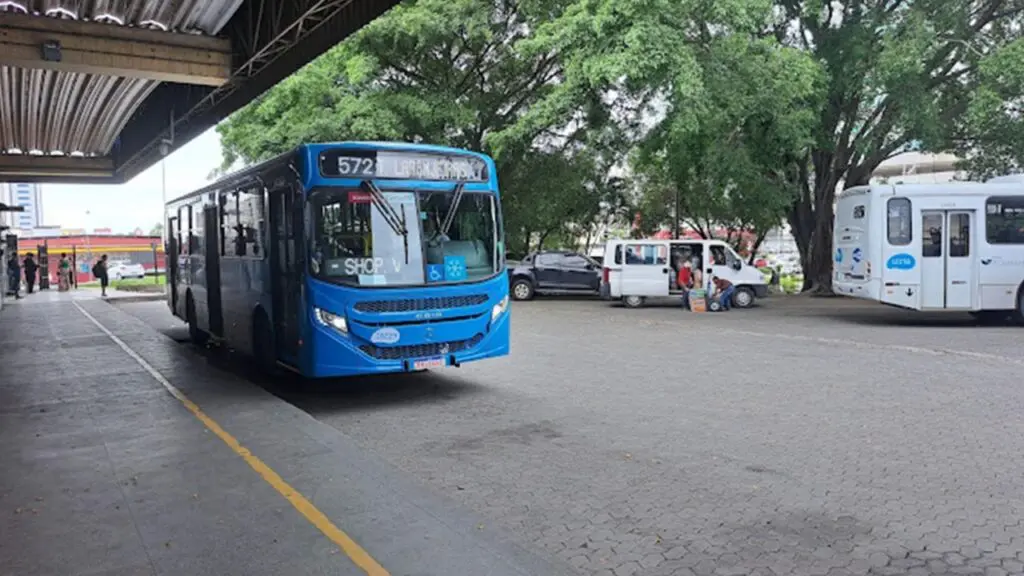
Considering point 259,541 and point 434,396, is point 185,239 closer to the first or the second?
point 434,396

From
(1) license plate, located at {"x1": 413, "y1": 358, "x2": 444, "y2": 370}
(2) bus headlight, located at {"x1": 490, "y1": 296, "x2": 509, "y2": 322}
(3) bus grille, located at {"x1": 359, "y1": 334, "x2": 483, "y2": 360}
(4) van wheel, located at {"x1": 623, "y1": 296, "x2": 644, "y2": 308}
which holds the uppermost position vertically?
(2) bus headlight, located at {"x1": 490, "y1": 296, "x2": 509, "y2": 322}

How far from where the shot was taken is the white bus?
602 inches

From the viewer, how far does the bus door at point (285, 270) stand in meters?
8.22

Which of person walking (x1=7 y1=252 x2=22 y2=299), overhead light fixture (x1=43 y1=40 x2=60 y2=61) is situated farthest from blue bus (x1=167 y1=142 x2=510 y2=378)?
person walking (x1=7 y1=252 x2=22 y2=299)

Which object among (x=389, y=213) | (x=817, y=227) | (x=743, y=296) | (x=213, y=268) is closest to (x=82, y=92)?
(x=213, y=268)

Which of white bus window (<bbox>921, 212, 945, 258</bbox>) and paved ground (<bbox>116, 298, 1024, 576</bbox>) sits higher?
white bus window (<bbox>921, 212, 945, 258</bbox>)

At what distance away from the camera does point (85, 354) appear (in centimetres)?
1236

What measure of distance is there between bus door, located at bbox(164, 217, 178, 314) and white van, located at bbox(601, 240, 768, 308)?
11.7m

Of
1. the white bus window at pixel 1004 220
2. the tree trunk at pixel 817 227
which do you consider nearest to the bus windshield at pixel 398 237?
the white bus window at pixel 1004 220

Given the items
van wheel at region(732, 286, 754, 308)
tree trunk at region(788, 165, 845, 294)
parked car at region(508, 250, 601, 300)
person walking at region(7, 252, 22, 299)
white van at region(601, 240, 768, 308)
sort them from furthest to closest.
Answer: person walking at region(7, 252, 22, 299) < parked car at region(508, 250, 601, 300) < tree trunk at region(788, 165, 845, 294) < van wheel at region(732, 286, 754, 308) < white van at region(601, 240, 768, 308)

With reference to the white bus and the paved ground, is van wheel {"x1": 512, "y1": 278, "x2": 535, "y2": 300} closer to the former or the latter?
the white bus

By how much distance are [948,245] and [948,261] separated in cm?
33

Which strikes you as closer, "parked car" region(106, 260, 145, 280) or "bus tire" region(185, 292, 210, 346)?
"bus tire" region(185, 292, 210, 346)

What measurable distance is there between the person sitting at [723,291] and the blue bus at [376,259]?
12448 millimetres
